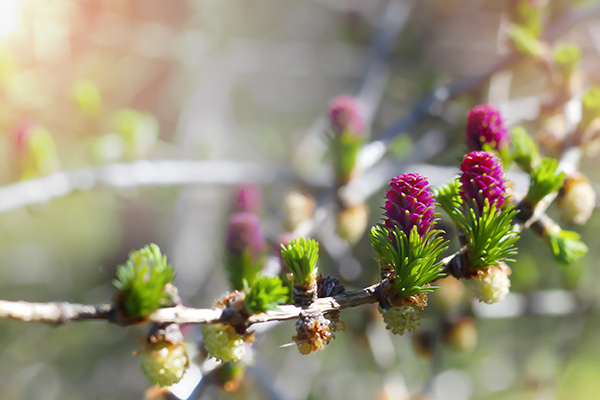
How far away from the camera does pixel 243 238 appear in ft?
2.54

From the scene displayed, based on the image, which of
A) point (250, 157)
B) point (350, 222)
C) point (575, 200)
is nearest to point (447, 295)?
point (350, 222)

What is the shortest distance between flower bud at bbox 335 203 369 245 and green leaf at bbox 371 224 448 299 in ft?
1.80

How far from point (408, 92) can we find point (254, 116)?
1414 mm

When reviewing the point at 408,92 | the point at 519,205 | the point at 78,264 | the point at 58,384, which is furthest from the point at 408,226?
the point at 78,264

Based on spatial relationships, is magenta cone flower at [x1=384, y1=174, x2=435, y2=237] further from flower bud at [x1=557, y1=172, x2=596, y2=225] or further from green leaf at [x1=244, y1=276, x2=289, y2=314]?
flower bud at [x1=557, y1=172, x2=596, y2=225]

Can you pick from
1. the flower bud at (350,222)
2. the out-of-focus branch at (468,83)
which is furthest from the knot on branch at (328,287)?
the out-of-focus branch at (468,83)

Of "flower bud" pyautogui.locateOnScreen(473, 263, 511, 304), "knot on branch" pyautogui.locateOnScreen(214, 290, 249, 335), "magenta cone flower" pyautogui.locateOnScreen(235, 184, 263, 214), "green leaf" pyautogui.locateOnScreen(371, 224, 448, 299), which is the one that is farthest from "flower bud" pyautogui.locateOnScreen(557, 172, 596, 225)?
"magenta cone flower" pyautogui.locateOnScreen(235, 184, 263, 214)

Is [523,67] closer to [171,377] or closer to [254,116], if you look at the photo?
[171,377]

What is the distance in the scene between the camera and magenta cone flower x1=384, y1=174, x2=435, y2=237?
0.51m

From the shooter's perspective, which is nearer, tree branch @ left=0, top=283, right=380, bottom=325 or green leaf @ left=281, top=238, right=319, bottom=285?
tree branch @ left=0, top=283, right=380, bottom=325

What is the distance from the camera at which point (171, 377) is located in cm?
51

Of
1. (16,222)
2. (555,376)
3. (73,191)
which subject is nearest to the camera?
(73,191)

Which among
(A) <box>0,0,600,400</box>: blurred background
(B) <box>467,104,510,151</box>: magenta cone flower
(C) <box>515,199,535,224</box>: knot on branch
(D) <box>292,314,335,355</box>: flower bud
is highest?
(B) <box>467,104,510,151</box>: magenta cone flower

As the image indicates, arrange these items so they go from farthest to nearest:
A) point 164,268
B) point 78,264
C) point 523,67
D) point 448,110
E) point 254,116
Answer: point 254,116 < point 78,264 < point 448,110 < point 523,67 < point 164,268
